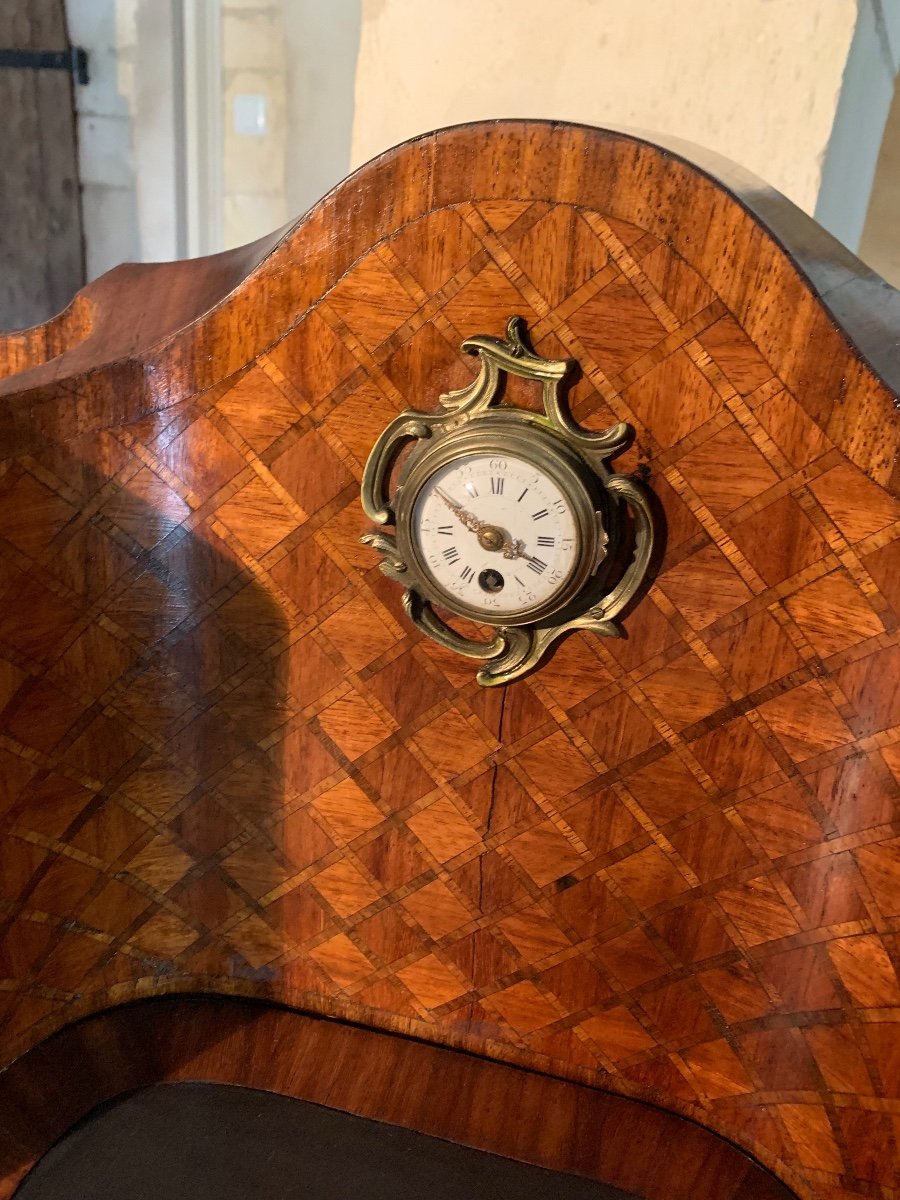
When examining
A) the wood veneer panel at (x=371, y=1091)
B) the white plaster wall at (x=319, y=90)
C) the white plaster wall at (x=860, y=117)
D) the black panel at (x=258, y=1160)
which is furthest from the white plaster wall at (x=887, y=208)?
the black panel at (x=258, y=1160)

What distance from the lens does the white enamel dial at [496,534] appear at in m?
0.96

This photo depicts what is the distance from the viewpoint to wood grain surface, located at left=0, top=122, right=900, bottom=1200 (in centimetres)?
92

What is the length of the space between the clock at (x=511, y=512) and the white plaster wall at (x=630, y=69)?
66cm

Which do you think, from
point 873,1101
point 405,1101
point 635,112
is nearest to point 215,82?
point 635,112

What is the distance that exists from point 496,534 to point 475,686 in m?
0.20

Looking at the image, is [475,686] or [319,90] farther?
[319,90]

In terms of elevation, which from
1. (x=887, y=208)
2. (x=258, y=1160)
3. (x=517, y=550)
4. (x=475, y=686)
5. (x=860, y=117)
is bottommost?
(x=258, y=1160)

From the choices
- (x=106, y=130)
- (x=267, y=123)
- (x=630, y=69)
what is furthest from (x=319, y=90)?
(x=630, y=69)

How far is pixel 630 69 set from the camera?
4.77 feet

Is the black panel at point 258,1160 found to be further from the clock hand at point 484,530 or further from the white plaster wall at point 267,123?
the white plaster wall at point 267,123

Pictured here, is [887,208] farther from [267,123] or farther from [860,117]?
[267,123]

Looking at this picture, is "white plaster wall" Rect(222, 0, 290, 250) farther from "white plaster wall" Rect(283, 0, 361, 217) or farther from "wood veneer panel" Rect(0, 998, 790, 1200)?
"wood veneer panel" Rect(0, 998, 790, 1200)

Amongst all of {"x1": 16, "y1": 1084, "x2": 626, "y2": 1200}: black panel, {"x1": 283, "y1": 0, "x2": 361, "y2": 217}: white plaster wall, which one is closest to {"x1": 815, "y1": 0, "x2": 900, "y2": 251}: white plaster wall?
{"x1": 283, "y1": 0, "x2": 361, "y2": 217}: white plaster wall

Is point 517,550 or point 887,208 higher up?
point 887,208
